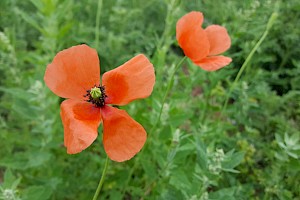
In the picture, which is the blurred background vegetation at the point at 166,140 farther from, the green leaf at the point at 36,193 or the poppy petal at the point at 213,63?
the poppy petal at the point at 213,63

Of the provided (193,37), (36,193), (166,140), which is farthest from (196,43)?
(36,193)

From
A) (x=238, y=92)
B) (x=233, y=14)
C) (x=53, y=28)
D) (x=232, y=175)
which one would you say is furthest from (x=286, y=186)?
(x=53, y=28)

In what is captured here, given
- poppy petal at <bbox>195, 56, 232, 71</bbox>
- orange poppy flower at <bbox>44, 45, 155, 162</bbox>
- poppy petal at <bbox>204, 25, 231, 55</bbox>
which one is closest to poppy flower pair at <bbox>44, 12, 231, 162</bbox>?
orange poppy flower at <bbox>44, 45, 155, 162</bbox>

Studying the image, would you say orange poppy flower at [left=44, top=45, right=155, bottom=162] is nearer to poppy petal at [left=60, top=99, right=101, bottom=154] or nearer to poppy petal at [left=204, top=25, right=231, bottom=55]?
poppy petal at [left=60, top=99, right=101, bottom=154]

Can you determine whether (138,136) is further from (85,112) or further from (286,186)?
(286,186)

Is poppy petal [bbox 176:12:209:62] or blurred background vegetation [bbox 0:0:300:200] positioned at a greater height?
poppy petal [bbox 176:12:209:62]
